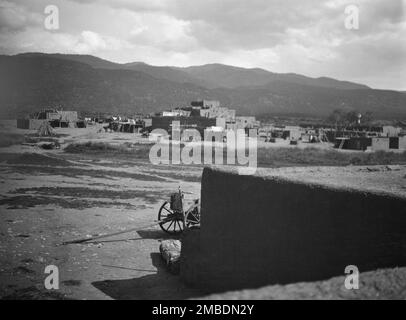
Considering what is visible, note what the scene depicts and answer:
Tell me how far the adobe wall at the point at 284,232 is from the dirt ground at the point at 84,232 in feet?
3.36

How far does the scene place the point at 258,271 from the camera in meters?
6.17

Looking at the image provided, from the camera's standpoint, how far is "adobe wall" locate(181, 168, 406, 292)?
15.6ft

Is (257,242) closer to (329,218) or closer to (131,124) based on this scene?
(329,218)

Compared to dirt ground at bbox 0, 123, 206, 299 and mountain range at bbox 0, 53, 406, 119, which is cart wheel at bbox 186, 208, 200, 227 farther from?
mountain range at bbox 0, 53, 406, 119

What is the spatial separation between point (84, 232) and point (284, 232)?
7.37 meters

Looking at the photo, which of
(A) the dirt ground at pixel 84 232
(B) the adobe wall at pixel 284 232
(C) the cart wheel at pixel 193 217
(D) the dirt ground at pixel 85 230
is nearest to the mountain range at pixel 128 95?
(D) the dirt ground at pixel 85 230

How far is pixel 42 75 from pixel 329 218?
132 m

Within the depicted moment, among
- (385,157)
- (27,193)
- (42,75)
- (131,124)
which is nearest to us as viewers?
(27,193)

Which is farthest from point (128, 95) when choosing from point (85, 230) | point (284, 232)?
point (284, 232)

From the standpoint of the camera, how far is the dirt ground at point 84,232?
7.45m

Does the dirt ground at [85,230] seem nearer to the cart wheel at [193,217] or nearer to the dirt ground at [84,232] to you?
the dirt ground at [84,232]

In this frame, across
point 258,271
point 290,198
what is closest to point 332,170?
point 290,198

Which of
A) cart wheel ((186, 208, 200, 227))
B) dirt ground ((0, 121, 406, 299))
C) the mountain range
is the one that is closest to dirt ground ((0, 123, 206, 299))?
dirt ground ((0, 121, 406, 299))

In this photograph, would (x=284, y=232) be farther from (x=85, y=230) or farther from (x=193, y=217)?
(x=85, y=230)
